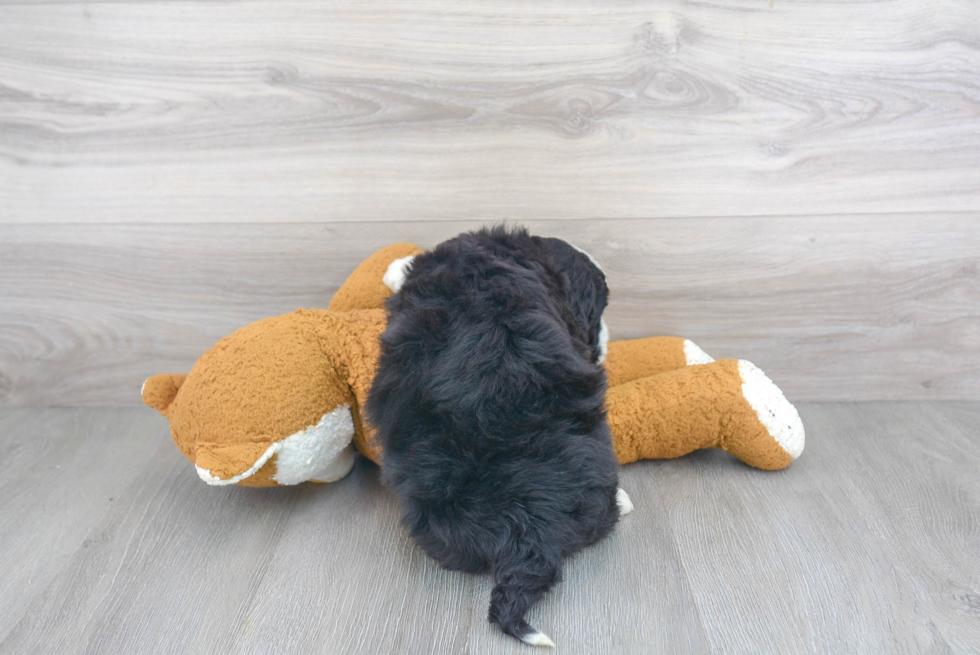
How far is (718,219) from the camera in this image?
991mm

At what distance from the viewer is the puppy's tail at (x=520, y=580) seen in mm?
623

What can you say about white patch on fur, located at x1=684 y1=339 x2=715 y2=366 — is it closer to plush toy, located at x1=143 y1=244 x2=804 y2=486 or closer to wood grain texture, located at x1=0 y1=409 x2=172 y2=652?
plush toy, located at x1=143 y1=244 x2=804 y2=486

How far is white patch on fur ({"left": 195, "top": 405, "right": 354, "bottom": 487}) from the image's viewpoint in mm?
750

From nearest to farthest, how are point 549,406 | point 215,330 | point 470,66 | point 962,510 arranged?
point 549,406
point 962,510
point 470,66
point 215,330

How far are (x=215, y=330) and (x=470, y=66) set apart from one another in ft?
1.95

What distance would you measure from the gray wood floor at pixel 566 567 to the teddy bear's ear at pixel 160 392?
0.15m

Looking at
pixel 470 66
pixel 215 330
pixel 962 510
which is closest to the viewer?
pixel 962 510

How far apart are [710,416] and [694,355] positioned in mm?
130

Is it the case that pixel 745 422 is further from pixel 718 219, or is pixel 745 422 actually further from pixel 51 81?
pixel 51 81

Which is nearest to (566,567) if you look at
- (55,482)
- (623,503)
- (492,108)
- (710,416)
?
(623,503)

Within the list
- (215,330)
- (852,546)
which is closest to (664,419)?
(852,546)

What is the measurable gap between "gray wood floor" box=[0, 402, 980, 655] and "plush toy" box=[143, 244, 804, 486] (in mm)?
68

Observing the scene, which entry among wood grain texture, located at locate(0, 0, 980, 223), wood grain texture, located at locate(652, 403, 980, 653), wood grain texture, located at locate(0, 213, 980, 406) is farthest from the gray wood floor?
wood grain texture, located at locate(0, 0, 980, 223)

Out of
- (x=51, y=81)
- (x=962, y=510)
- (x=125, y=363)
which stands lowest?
(x=125, y=363)
